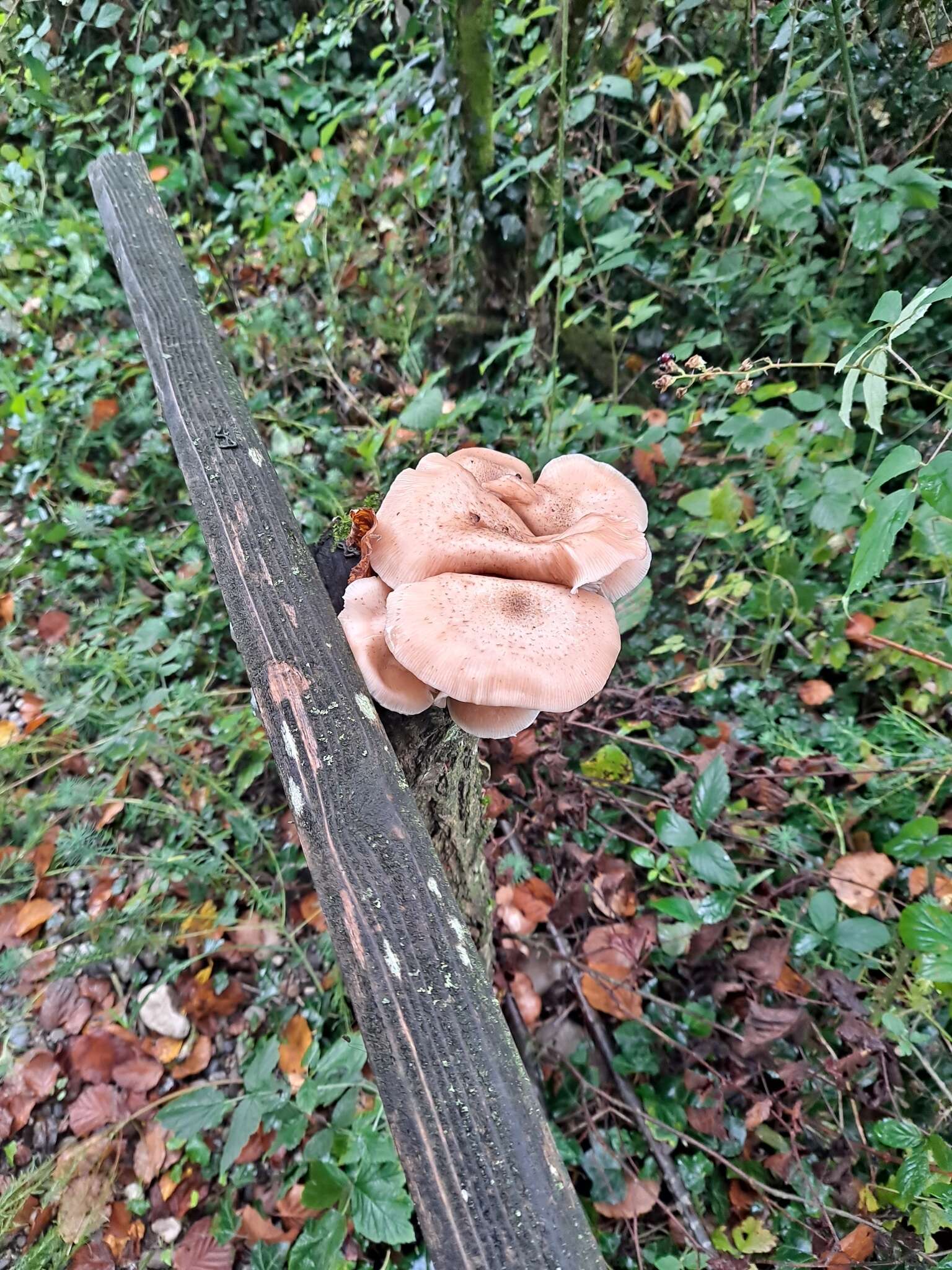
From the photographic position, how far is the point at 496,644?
124 cm

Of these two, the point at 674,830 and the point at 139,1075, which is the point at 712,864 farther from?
the point at 139,1075

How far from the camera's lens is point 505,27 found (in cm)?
304

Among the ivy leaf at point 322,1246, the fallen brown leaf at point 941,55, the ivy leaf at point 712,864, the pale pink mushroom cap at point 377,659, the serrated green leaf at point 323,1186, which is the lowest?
Result: the ivy leaf at point 322,1246

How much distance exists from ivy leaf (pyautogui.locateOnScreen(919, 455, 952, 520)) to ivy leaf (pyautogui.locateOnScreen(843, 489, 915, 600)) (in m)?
0.03

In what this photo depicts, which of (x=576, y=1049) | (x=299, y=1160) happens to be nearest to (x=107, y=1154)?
(x=299, y=1160)

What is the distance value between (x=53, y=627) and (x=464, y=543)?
2.60 metres

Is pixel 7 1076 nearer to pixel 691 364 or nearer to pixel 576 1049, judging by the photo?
pixel 576 1049

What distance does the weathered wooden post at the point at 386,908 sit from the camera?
880 millimetres

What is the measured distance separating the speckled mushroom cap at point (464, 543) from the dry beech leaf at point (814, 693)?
1.47 meters

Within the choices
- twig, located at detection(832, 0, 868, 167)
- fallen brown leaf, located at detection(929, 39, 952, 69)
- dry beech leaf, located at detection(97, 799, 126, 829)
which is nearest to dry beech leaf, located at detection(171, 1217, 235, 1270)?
dry beech leaf, located at detection(97, 799, 126, 829)

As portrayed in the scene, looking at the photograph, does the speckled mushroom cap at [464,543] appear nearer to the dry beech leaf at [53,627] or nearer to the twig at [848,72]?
the twig at [848,72]

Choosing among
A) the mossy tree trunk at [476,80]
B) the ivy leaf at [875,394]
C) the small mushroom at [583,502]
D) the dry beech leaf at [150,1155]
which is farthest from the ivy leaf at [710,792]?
the mossy tree trunk at [476,80]

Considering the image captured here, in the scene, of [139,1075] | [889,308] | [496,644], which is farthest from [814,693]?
[139,1075]

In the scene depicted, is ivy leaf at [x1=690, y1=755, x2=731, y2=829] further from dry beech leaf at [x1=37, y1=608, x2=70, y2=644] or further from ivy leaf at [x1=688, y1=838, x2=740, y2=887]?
dry beech leaf at [x1=37, y1=608, x2=70, y2=644]
